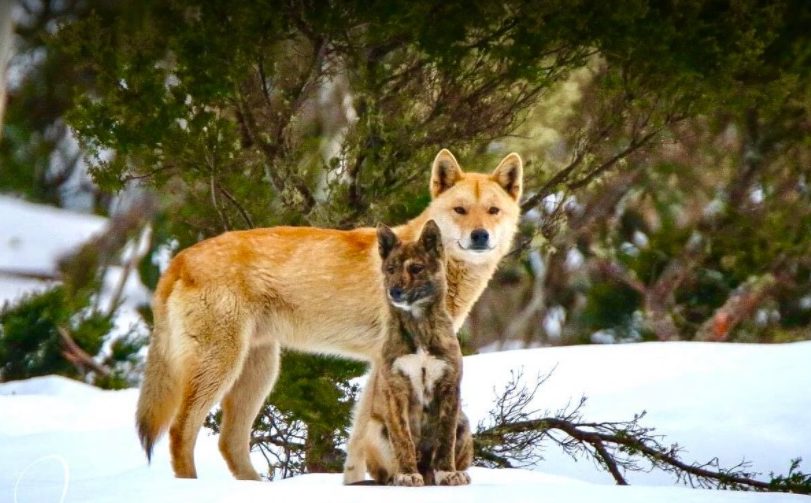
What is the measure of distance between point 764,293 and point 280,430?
388 inches

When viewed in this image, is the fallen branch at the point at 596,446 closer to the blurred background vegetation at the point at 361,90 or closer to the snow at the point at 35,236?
the blurred background vegetation at the point at 361,90

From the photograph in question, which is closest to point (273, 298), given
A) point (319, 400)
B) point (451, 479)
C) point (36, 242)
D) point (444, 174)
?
point (444, 174)

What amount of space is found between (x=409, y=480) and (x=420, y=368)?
1.64 feet

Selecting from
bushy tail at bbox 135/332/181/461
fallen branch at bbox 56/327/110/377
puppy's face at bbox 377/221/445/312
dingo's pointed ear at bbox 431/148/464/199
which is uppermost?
fallen branch at bbox 56/327/110/377

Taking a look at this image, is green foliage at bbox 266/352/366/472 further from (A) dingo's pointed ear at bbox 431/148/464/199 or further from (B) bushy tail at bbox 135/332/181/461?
(A) dingo's pointed ear at bbox 431/148/464/199

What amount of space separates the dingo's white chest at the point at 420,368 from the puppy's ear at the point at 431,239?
1.51 feet

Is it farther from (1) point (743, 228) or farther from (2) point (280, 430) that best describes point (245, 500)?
(1) point (743, 228)

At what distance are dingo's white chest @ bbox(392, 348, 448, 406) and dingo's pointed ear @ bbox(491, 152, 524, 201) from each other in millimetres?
1919

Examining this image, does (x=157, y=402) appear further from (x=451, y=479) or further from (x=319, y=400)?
(x=451, y=479)

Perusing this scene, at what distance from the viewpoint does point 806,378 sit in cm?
940

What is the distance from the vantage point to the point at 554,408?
951 centimetres

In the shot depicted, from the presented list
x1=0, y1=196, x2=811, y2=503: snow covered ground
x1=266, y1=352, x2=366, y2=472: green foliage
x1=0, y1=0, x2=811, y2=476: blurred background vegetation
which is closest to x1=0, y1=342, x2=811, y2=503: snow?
x1=0, y1=196, x2=811, y2=503: snow covered ground

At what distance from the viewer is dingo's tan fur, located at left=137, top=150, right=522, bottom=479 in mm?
6918

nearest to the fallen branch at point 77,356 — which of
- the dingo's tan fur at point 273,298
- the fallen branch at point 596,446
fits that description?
the fallen branch at point 596,446
